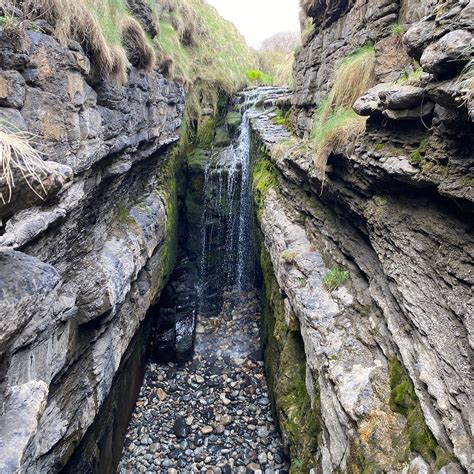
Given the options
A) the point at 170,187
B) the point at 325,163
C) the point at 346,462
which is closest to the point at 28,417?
the point at 346,462

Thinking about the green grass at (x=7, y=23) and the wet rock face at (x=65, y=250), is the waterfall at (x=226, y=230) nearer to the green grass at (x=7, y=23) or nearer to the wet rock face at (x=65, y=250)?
the wet rock face at (x=65, y=250)

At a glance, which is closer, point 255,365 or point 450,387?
point 450,387

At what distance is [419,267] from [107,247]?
458cm

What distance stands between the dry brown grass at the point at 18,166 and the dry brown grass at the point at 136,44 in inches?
206

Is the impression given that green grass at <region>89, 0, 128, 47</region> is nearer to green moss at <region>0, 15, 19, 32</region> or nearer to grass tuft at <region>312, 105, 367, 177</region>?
green moss at <region>0, 15, 19, 32</region>

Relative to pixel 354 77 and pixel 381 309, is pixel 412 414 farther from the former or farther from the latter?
pixel 354 77

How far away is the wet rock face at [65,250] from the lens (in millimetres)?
2404

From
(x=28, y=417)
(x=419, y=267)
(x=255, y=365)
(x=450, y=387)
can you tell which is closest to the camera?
(x=28, y=417)

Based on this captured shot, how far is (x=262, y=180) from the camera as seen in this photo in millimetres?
9625

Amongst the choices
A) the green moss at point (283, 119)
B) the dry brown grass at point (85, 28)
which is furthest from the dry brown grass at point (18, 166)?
the green moss at point (283, 119)

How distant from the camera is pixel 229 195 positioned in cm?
1193

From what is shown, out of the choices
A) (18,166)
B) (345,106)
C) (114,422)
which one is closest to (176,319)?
(114,422)

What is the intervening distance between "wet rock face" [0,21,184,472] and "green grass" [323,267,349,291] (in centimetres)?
309

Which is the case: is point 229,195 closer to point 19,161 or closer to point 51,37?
point 51,37
